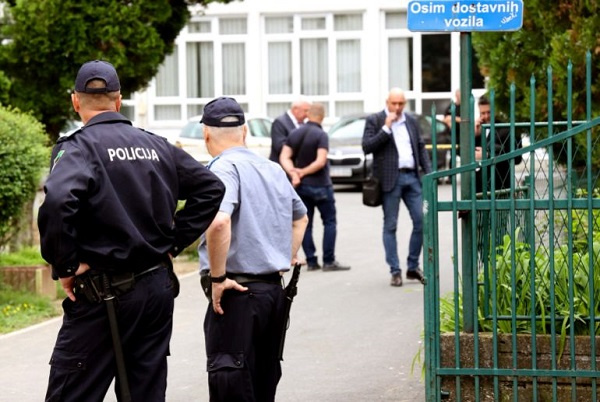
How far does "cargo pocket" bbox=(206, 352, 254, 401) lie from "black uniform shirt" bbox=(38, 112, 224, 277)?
2.56 feet

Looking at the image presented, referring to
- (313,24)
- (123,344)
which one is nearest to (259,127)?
(313,24)

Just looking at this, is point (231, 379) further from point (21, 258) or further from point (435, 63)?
point (435, 63)

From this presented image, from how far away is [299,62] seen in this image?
35.4 metres

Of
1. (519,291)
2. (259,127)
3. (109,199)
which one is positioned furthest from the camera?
(259,127)

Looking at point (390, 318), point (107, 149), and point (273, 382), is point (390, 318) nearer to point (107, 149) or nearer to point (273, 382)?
point (273, 382)

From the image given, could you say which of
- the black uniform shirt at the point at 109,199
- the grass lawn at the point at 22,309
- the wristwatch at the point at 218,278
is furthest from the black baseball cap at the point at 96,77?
the grass lawn at the point at 22,309

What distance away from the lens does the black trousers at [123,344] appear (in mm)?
5445

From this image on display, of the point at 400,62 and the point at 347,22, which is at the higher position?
the point at 347,22

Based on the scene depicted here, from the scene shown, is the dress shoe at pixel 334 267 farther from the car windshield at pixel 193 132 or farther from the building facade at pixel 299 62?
the building facade at pixel 299 62

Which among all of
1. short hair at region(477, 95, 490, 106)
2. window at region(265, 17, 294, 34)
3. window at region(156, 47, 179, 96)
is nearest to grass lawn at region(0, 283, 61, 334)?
short hair at region(477, 95, 490, 106)

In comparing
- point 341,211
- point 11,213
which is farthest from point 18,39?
point 341,211

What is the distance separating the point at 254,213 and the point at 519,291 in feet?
4.60

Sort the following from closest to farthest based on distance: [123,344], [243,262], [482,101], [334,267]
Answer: [123,344], [243,262], [482,101], [334,267]

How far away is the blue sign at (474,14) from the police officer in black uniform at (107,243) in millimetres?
1784
